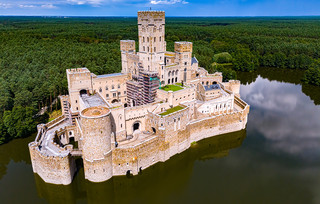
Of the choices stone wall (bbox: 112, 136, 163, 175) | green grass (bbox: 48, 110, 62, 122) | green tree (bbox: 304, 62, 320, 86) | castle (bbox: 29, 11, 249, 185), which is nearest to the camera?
castle (bbox: 29, 11, 249, 185)

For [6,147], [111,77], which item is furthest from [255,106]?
[6,147]

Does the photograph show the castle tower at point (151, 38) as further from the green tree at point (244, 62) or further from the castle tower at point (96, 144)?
the green tree at point (244, 62)

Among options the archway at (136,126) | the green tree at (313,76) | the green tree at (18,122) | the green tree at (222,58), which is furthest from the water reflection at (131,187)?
the green tree at (222,58)

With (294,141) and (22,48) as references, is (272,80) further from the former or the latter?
(22,48)

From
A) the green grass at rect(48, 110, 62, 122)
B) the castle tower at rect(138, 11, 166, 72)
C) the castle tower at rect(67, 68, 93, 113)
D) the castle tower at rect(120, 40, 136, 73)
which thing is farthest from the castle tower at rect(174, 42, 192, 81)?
the green grass at rect(48, 110, 62, 122)

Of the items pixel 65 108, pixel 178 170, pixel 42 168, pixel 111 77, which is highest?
pixel 111 77

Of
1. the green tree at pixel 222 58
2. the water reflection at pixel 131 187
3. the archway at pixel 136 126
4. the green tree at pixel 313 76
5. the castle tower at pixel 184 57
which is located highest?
the castle tower at pixel 184 57

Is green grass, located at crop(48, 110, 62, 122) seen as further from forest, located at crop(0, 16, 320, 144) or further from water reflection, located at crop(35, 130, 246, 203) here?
water reflection, located at crop(35, 130, 246, 203)
